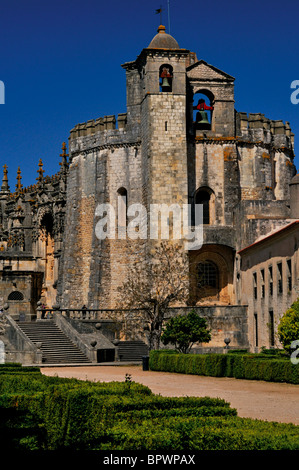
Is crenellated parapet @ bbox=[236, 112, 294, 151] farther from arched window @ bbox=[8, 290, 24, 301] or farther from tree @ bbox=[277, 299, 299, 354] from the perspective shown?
tree @ bbox=[277, 299, 299, 354]

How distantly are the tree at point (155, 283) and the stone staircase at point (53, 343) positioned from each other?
4189 millimetres

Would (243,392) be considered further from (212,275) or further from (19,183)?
(19,183)

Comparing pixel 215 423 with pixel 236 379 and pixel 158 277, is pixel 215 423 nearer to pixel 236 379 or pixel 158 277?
pixel 236 379

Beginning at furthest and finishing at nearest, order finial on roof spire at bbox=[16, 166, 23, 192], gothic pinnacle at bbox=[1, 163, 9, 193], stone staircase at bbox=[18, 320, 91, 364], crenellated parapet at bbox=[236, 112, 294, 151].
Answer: gothic pinnacle at bbox=[1, 163, 9, 193] → finial on roof spire at bbox=[16, 166, 23, 192] → crenellated parapet at bbox=[236, 112, 294, 151] → stone staircase at bbox=[18, 320, 91, 364]

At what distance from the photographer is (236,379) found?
1011 inches

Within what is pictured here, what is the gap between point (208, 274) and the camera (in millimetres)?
47781

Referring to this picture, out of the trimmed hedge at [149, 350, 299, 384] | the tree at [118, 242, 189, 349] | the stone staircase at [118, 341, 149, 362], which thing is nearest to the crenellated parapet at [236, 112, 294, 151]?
the tree at [118, 242, 189, 349]

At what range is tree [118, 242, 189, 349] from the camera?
138ft

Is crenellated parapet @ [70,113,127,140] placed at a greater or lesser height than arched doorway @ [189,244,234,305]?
greater

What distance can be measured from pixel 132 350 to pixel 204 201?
11.9 meters

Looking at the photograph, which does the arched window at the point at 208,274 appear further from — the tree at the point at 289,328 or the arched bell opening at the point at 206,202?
the tree at the point at 289,328

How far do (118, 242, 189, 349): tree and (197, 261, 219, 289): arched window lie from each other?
3.59m

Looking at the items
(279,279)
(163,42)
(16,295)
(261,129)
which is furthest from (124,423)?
(16,295)
